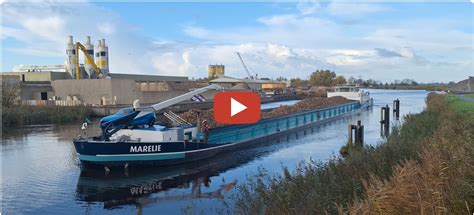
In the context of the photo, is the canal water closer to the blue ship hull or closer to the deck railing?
the blue ship hull

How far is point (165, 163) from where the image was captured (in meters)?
18.3

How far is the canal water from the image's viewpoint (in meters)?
12.8

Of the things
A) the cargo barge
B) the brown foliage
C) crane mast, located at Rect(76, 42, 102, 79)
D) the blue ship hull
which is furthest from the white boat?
the brown foliage

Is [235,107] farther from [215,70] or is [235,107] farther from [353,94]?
[215,70]

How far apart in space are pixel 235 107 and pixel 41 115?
104ft

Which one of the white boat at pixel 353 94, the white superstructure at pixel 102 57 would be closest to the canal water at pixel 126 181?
the white boat at pixel 353 94

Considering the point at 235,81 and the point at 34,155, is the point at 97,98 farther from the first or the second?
the point at 235,81

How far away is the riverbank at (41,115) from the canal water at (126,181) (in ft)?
42.6

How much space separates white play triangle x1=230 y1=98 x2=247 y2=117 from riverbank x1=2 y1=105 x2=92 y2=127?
28.7 m

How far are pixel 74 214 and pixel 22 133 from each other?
22668mm

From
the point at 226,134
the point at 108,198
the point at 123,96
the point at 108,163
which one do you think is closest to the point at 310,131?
the point at 226,134

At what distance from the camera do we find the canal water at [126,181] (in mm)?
12805

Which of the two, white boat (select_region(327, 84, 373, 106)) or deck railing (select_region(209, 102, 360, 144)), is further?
white boat (select_region(327, 84, 373, 106))

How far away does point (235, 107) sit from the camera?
14555 millimetres
